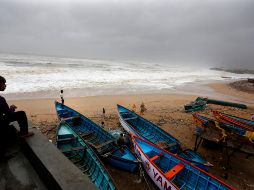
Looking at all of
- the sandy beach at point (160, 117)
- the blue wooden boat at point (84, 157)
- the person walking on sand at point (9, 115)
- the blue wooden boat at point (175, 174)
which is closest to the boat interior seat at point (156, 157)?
the blue wooden boat at point (175, 174)

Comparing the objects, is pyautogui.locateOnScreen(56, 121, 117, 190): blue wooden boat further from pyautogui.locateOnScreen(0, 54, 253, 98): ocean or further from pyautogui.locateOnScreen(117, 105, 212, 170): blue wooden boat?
pyautogui.locateOnScreen(0, 54, 253, 98): ocean

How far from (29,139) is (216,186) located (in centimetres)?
556

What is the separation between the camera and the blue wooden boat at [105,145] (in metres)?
6.87

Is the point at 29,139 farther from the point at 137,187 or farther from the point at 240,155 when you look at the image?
the point at 240,155

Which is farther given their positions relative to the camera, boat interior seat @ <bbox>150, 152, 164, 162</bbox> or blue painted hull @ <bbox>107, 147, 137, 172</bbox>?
blue painted hull @ <bbox>107, 147, 137, 172</bbox>

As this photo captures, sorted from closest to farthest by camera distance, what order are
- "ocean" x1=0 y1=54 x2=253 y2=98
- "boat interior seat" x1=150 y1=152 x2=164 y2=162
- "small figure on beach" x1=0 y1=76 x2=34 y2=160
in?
"small figure on beach" x1=0 y1=76 x2=34 y2=160, "boat interior seat" x1=150 y1=152 x2=164 y2=162, "ocean" x1=0 y1=54 x2=253 y2=98

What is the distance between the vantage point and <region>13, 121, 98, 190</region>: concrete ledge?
3.32 m

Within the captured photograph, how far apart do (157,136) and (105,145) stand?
325 centimetres

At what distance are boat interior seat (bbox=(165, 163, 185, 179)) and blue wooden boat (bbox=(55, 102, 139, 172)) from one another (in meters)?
1.23

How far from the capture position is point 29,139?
462cm

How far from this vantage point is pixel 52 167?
3.70 metres

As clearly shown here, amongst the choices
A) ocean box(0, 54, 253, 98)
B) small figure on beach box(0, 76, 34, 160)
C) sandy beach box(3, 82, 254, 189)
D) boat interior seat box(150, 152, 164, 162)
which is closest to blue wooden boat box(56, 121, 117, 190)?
sandy beach box(3, 82, 254, 189)

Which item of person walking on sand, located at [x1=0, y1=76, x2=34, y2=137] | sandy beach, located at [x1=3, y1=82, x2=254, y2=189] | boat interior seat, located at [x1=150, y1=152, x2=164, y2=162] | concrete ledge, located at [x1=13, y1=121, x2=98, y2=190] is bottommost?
sandy beach, located at [x1=3, y1=82, x2=254, y2=189]

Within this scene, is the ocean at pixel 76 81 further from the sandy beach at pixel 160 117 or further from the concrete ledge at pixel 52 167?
the concrete ledge at pixel 52 167
